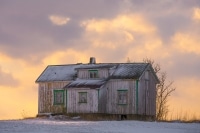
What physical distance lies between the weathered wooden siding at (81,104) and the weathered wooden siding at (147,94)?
424cm

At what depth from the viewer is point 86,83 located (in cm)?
4900

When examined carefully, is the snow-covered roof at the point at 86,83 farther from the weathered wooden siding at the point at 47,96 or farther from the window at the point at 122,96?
the window at the point at 122,96

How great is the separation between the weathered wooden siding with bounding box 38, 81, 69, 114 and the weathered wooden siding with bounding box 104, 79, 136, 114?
550 cm

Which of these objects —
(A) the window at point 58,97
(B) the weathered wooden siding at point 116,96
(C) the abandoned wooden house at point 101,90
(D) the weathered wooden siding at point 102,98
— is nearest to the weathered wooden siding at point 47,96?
(C) the abandoned wooden house at point 101,90

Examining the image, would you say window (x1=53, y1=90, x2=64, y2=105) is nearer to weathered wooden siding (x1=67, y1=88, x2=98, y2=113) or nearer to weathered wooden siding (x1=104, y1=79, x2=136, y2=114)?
weathered wooden siding (x1=67, y1=88, x2=98, y2=113)

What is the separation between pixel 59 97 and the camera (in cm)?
5141

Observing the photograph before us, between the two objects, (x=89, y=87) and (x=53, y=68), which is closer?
(x=89, y=87)

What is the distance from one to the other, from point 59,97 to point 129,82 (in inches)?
317

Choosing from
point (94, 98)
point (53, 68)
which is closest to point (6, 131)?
point (94, 98)

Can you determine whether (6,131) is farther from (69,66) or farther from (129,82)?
(69,66)

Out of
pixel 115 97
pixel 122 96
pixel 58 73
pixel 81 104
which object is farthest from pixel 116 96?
pixel 58 73

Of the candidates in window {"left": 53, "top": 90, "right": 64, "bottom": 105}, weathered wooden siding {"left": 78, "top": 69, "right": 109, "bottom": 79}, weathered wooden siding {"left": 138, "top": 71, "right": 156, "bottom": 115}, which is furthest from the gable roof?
window {"left": 53, "top": 90, "right": 64, "bottom": 105}

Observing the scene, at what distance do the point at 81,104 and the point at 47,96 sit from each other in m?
5.24

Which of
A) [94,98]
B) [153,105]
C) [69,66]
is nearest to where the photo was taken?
[94,98]
